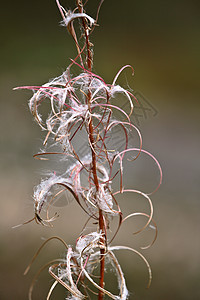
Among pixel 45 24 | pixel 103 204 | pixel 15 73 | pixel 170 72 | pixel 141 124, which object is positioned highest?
pixel 45 24

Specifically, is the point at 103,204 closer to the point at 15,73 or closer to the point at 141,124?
the point at 141,124

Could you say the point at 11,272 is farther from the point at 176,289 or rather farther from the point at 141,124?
the point at 141,124

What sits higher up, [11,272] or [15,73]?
[15,73]

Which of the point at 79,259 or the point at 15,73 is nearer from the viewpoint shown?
the point at 79,259

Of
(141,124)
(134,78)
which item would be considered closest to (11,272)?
(141,124)

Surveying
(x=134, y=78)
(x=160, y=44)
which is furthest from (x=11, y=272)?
(x=160, y=44)

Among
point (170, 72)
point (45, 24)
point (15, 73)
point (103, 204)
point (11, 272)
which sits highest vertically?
point (45, 24)
